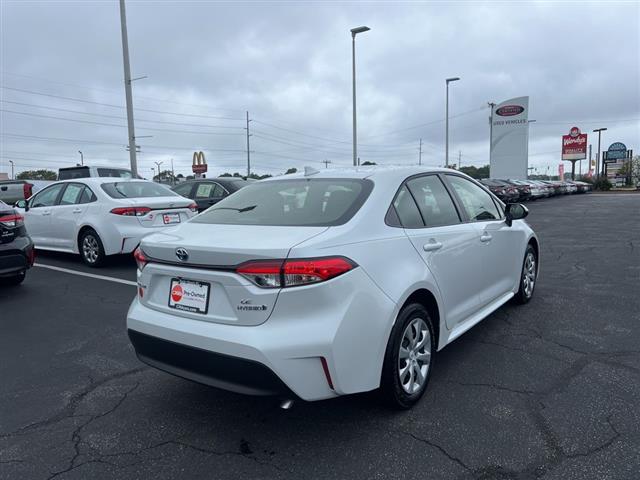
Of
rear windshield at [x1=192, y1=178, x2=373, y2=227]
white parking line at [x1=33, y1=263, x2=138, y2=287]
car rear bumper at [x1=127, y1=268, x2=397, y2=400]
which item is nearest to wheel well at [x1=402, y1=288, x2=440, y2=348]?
car rear bumper at [x1=127, y1=268, x2=397, y2=400]

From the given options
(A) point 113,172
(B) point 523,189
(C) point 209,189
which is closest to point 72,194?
(C) point 209,189

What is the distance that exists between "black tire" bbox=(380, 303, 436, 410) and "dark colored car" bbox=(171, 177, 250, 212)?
892cm

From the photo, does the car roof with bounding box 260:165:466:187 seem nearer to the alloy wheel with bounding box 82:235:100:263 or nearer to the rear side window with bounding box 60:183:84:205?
the alloy wheel with bounding box 82:235:100:263

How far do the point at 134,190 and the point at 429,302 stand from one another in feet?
21.4

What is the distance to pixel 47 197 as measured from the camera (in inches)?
357

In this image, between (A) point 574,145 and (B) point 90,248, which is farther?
(A) point 574,145

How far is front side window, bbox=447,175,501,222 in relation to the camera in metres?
4.22

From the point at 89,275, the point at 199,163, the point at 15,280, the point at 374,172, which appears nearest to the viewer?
the point at 374,172

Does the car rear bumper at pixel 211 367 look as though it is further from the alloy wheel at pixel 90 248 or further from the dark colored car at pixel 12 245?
the alloy wheel at pixel 90 248

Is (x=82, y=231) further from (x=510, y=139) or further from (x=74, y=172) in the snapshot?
(x=510, y=139)

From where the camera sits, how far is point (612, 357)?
3943 mm

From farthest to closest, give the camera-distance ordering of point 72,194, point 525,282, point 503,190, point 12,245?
point 503,190 → point 72,194 → point 12,245 → point 525,282

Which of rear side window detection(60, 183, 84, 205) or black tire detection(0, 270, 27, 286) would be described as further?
rear side window detection(60, 183, 84, 205)

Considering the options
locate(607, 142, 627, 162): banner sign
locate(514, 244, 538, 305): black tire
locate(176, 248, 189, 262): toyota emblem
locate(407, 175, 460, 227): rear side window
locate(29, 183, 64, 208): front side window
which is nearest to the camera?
locate(176, 248, 189, 262): toyota emblem
